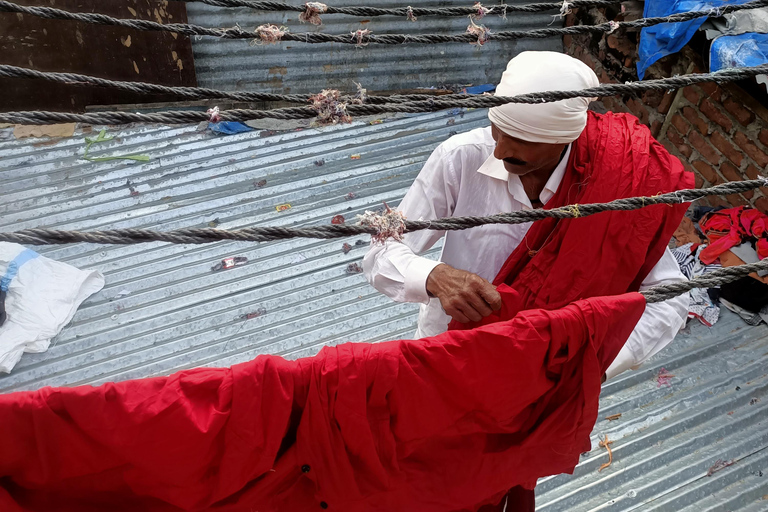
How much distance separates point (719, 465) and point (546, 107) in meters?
2.20

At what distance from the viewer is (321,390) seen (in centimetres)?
133

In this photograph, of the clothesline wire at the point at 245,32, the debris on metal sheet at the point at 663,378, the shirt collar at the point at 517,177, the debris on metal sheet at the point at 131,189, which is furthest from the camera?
the debris on metal sheet at the point at 131,189

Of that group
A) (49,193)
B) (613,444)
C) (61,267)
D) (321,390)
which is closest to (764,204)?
(613,444)

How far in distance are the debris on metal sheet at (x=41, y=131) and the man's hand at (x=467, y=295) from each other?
412cm

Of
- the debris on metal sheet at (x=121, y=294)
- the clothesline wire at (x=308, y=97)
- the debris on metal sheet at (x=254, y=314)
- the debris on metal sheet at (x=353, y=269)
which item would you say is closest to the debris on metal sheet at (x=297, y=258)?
the debris on metal sheet at (x=353, y=269)

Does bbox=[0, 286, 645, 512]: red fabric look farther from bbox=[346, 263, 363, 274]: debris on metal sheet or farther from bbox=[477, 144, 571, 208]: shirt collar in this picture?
bbox=[346, 263, 363, 274]: debris on metal sheet

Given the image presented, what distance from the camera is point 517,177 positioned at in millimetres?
2076

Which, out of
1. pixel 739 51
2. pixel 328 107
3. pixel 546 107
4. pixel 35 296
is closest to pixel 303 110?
pixel 328 107

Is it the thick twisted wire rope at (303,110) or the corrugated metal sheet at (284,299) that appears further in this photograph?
the corrugated metal sheet at (284,299)

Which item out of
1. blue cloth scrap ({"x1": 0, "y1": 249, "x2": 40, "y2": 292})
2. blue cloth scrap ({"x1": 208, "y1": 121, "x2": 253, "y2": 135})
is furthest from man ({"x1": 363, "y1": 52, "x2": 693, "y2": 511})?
blue cloth scrap ({"x1": 208, "y1": 121, "x2": 253, "y2": 135})

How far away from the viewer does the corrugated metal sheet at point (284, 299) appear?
288 centimetres

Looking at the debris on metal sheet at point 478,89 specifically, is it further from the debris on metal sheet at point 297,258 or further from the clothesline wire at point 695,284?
the clothesline wire at point 695,284

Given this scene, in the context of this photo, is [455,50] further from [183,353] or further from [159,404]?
[159,404]

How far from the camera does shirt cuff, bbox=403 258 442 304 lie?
185 centimetres
